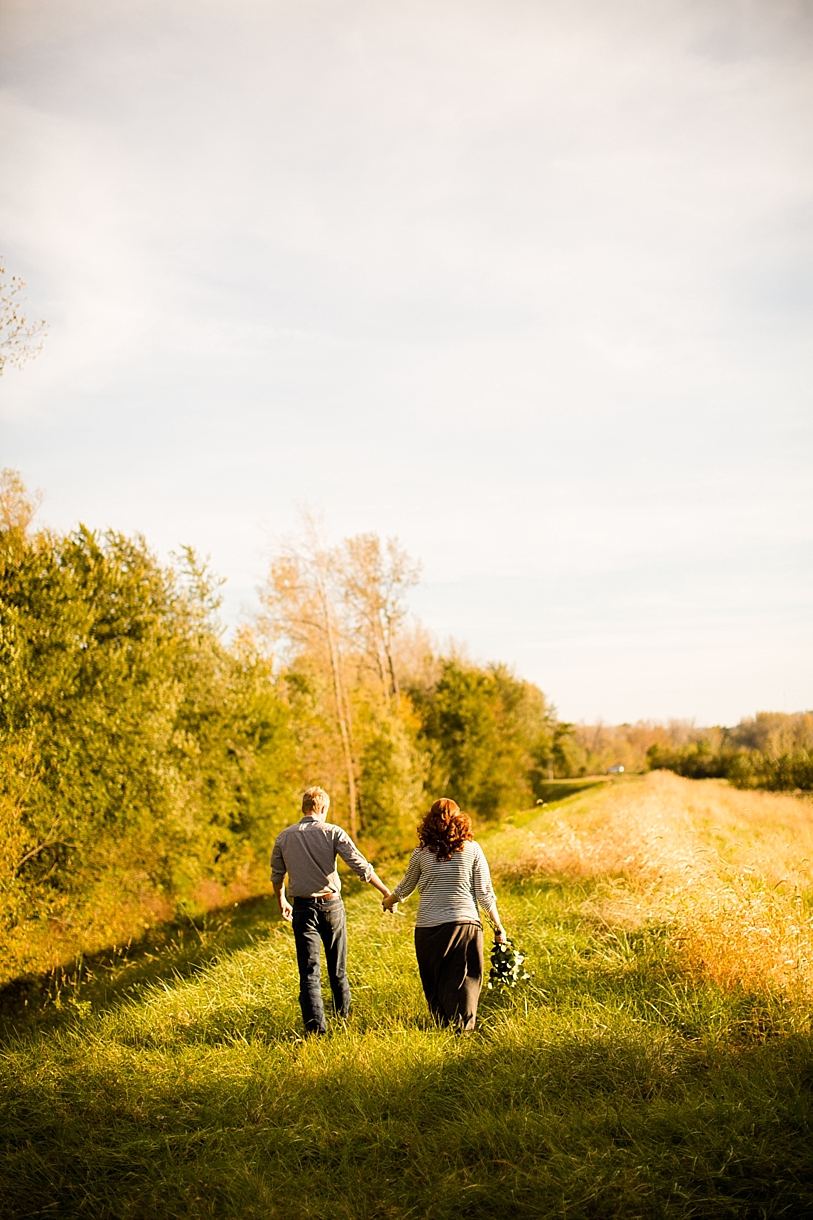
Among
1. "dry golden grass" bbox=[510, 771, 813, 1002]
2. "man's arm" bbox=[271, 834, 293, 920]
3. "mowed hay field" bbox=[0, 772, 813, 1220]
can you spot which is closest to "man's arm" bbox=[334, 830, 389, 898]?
"man's arm" bbox=[271, 834, 293, 920]

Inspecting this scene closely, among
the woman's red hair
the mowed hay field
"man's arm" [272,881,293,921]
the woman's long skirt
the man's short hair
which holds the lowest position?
the mowed hay field

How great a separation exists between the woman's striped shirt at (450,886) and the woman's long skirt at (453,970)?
100 millimetres

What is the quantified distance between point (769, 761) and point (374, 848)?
29.2 metres

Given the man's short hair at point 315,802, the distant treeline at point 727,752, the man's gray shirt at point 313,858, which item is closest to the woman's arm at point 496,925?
the man's gray shirt at point 313,858

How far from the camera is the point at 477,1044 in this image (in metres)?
6.28

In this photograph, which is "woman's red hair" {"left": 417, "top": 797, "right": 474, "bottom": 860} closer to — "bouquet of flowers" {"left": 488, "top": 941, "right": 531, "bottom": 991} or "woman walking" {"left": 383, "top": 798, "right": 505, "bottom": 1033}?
"woman walking" {"left": 383, "top": 798, "right": 505, "bottom": 1033}

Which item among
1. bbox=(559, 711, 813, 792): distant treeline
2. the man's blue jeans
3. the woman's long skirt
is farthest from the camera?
bbox=(559, 711, 813, 792): distant treeline

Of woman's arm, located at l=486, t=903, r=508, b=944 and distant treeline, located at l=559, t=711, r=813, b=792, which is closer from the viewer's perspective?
woman's arm, located at l=486, t=903, r=508, b=944

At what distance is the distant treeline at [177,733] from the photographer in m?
15.3

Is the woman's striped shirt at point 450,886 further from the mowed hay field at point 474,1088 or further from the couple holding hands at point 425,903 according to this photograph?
the mowed hay field at point 474,1088

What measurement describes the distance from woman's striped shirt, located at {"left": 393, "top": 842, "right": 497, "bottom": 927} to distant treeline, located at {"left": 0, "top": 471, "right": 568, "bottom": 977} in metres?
9.93

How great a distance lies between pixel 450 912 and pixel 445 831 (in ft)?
2.24

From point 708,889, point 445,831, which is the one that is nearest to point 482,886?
point 445,831

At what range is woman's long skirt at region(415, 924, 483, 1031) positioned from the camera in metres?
6.68
